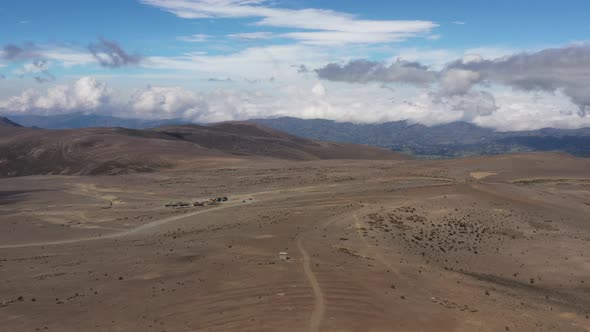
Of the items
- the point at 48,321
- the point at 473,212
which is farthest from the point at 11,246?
the point at 473,212

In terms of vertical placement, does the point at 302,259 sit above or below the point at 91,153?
below

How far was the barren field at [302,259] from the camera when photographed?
67.7ft

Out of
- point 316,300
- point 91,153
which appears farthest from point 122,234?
point 91,153

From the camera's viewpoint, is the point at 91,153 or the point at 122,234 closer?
the point at 122,234

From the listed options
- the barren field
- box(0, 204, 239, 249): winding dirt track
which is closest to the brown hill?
the barren field

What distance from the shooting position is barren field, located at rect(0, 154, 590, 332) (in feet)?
67.7

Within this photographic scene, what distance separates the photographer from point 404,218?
44.6m

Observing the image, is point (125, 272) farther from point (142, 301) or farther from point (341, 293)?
point (341, 293)

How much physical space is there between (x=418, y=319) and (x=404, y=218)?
81.7 feet

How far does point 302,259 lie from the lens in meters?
29.0

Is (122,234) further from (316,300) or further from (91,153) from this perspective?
(91,153)

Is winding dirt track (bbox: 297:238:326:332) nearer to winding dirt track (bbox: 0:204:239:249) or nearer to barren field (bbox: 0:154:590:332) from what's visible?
barren field (bbox: 0:154:590:332)

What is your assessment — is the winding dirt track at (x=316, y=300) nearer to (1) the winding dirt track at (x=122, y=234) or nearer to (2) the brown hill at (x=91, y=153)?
(1) the winding dirt track at (x=122, y=234)

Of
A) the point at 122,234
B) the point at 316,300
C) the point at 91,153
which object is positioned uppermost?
the point at 91,153
